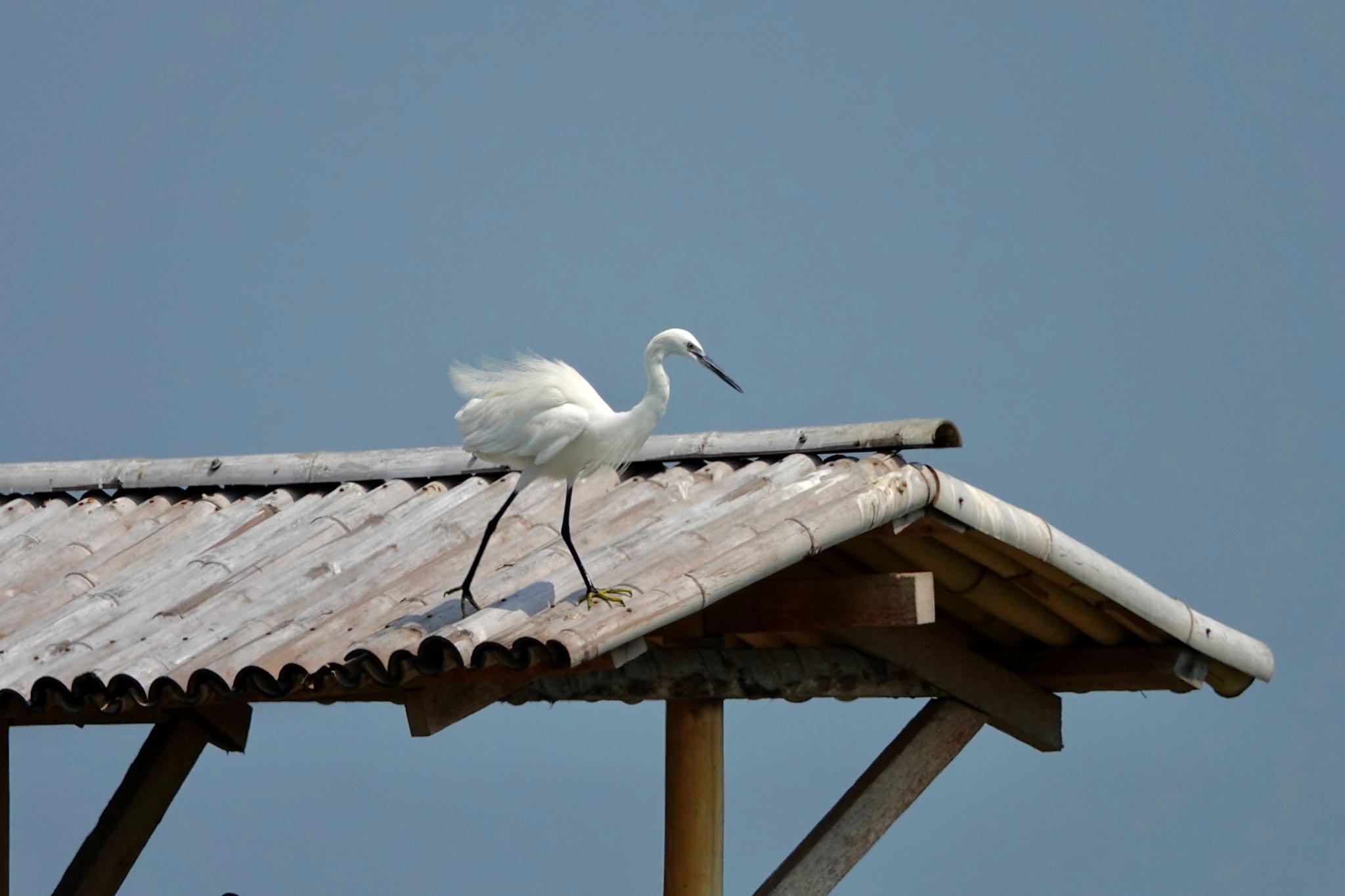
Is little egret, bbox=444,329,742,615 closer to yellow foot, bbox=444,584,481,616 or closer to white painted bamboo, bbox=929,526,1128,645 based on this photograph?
yellow foot, bbox=444,584,481,616

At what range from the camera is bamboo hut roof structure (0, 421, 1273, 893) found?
4707mm

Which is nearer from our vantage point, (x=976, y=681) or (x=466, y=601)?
(x=466, y=601)

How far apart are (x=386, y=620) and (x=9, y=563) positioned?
7.37 ft

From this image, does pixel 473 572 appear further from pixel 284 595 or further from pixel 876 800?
pixel 876 800

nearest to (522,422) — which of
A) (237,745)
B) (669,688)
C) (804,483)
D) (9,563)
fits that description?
(804,483)

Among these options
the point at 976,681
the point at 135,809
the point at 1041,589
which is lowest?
the point at 135,809

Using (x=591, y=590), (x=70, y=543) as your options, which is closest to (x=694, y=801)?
(x=591, y=590)

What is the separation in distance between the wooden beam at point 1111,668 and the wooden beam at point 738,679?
47 centimetres

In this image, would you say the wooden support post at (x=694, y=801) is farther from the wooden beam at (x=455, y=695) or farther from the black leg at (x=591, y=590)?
the wooden beam at (x=455, y=695)

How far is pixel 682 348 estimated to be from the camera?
5316 millimetres

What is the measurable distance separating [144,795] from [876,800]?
3.12 meters

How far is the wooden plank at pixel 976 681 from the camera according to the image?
6.28 metres

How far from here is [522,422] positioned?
5.25m

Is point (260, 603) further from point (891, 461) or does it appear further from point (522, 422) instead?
point (891, 461)
